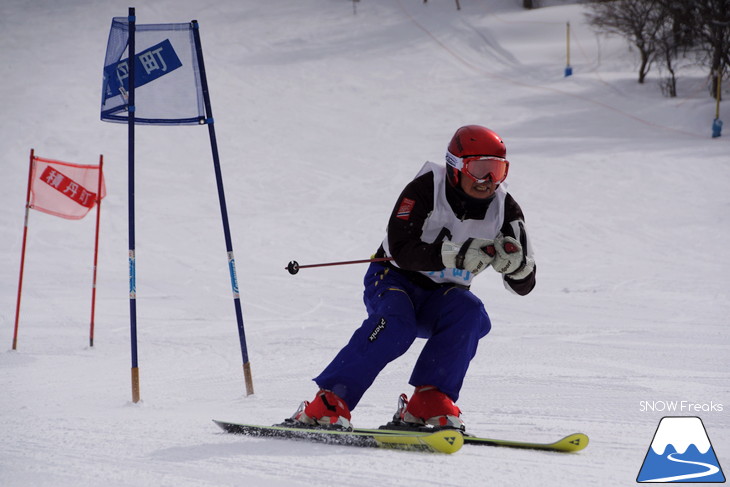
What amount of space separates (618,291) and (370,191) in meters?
5.72

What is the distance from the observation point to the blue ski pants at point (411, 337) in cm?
338

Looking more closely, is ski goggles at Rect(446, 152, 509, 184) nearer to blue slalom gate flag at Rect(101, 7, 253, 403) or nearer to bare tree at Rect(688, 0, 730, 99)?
blue slalom gate flag at Rect(101, 7, 253, 403)

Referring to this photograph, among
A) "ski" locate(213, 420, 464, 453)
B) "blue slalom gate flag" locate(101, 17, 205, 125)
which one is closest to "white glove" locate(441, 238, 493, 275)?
"ski" locate(213, 420, 464, 453)

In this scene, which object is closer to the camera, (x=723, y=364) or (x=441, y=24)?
(x=723, y=364)

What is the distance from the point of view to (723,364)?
17.3ft

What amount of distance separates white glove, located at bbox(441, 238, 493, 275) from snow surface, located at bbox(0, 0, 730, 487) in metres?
0.76

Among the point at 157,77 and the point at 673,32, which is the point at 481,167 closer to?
the point at 157,77

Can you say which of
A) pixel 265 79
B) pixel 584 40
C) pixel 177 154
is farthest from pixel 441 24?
pixel 177 154

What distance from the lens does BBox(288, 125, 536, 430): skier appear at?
338cm

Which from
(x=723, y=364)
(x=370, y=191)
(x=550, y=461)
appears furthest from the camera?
(x=370, y=191)

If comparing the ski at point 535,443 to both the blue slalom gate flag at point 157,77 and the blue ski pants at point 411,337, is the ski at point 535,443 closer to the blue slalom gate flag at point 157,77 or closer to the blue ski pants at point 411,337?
the blue ski pants at point 411,337

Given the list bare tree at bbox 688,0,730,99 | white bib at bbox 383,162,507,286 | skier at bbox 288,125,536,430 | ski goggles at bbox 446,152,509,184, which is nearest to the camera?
skier at bbox 288,125,536,430

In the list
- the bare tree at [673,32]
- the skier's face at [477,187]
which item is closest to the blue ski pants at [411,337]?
the skier's face at [477,187]

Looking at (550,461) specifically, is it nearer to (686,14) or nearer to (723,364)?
(723,364)
